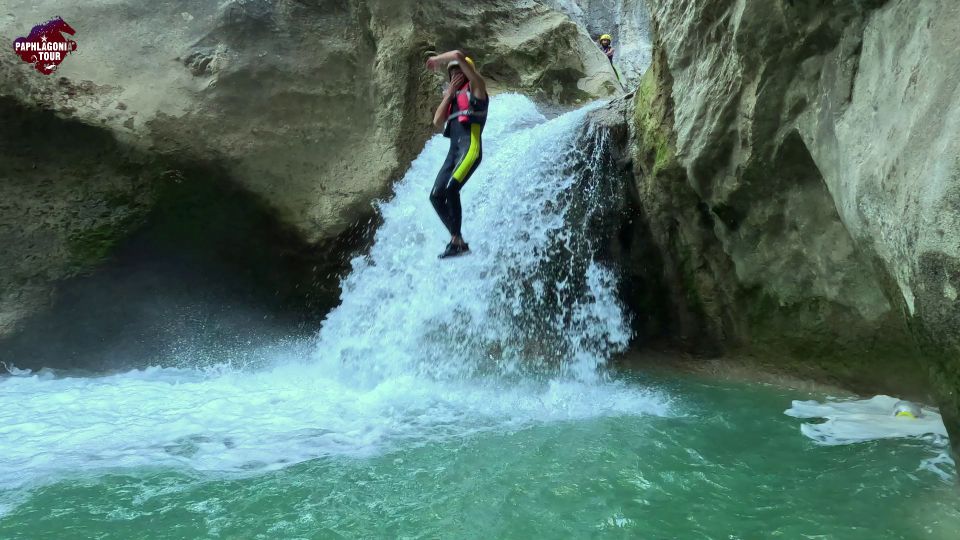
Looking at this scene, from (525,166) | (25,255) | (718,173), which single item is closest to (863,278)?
(718,173)

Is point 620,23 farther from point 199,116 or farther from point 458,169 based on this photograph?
point 458,169

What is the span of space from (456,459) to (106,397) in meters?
3.28

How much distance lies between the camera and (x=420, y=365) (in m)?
5.98

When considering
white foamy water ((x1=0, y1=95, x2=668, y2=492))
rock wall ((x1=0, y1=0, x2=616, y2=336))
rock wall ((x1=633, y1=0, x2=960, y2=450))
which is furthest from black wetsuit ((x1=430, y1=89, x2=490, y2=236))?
rock wall ((x1=0, y1=0, x2=616, y2=336))

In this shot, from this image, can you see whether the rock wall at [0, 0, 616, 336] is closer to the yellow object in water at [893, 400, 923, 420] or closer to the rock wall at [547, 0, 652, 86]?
the yellow object in water at [893, 400, 923, 420]

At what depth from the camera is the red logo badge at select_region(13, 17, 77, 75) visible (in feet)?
21.6

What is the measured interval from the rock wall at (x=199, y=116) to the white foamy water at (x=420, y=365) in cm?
76

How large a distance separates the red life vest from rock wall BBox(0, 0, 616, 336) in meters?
1.84

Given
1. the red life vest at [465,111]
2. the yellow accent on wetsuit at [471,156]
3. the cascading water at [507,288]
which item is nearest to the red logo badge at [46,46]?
the cascading water at [507,288]

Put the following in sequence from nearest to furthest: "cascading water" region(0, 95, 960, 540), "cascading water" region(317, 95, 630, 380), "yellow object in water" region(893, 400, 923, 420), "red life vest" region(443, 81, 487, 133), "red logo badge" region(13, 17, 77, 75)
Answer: "cascading water" region(0, 95, 960, 540)
"yellow object in water" region(893, 400, 923, 420)
"red life vest" region(443, 81, 487, 133)
"cascading water" region(317, 95, 630, 380)
"red logo badge" region(13, 17, 77, 75)

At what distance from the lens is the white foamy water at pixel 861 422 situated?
412cm

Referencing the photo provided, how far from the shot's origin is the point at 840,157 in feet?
12.6

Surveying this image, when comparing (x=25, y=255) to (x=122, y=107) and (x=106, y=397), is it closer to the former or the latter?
(x=122, y=107)

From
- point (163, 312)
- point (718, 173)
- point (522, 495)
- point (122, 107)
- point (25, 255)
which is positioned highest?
point (122, 107)
